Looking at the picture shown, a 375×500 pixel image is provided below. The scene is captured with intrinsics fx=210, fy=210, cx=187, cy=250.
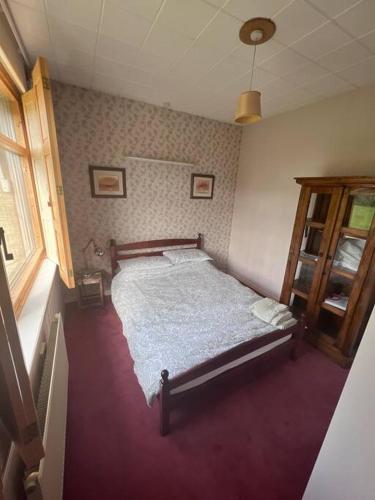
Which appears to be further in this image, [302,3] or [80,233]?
[80,233]

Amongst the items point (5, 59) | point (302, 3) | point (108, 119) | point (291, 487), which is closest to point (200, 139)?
point (108, 119)

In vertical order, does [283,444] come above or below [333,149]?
below

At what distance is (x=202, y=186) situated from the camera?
3418 millimetres

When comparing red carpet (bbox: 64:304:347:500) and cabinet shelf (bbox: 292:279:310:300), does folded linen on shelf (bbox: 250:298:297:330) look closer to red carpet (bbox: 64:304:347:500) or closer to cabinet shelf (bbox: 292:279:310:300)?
red carpet (bbox: 64:304:347:500)

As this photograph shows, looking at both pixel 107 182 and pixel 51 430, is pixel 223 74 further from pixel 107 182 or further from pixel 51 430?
pixel 51 430

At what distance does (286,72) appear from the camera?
1914 millimetres

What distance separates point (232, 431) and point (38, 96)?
2.91 metres

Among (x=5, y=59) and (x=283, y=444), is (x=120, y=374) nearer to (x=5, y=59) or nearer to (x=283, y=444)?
(x=283, y=444)

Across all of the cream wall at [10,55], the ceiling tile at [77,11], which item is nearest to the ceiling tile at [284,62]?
the ceiling tile at [77,11]

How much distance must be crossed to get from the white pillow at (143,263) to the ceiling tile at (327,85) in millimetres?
2556

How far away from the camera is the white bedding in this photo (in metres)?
1.51

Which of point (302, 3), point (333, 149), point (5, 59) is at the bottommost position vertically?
point (333, 149)

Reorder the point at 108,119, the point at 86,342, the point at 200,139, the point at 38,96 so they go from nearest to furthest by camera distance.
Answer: the point at 38,96
the point at 86,342
the point at 108,119
the point at 200,139

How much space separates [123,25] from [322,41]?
4.63ft
